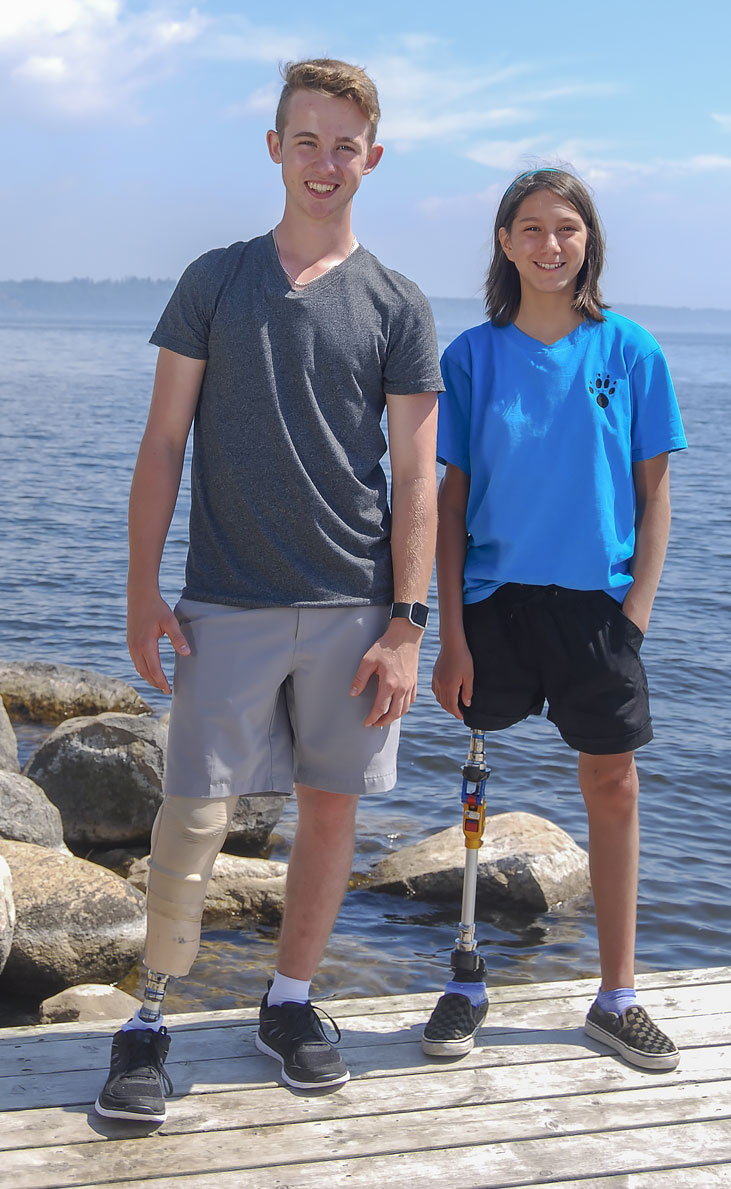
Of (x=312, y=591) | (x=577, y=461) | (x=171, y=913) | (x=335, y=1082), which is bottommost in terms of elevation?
(x=335, y=1082)

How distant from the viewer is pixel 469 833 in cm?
349

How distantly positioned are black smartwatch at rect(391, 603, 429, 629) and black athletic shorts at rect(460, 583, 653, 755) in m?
0.37

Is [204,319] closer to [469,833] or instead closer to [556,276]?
[556,276]

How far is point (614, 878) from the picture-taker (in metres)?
3.44

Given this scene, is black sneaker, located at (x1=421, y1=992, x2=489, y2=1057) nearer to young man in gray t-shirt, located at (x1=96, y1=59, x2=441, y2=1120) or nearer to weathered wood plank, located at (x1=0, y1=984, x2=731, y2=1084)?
weathered wood plank, located at (x1=0, y1=984, x2=731, y2=1084)

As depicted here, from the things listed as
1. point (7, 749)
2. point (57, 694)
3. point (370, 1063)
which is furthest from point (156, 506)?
point (57, 694)

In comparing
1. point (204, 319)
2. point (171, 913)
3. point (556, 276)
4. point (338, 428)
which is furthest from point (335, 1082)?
point (556, 276)

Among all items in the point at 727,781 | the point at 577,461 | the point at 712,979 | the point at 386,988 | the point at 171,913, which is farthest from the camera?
the point at 727,781

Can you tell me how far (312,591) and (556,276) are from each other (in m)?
1.10

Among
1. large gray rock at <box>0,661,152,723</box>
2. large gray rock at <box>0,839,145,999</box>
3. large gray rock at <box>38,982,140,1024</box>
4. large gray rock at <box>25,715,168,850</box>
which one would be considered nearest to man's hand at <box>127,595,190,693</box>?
large gray rock at <box>38,982,140,1024</box>

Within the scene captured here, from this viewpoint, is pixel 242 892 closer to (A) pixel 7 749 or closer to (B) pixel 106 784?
(B) pixel 106 784

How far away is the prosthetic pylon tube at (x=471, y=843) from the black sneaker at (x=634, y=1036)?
34cm

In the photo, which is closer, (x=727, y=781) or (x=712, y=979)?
(x=712, y=979)

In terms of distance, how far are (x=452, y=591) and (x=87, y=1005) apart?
2770 mm
